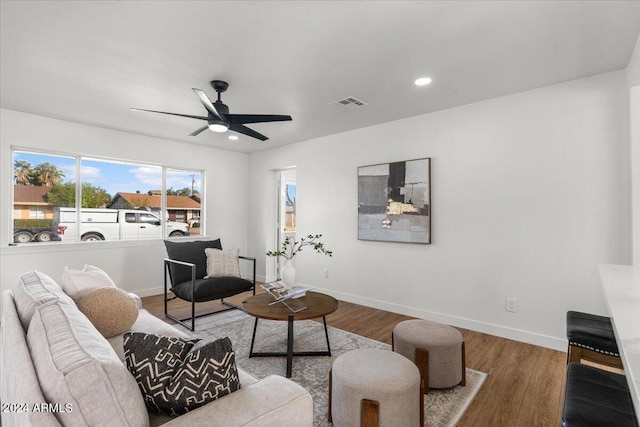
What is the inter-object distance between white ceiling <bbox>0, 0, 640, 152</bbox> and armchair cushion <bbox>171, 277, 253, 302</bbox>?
1.95m

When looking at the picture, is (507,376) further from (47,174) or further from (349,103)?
(47,174)

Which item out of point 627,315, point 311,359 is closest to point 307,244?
point 311,359

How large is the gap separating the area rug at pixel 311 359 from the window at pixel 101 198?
2065 millimetres

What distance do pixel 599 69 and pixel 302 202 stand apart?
373 centimetres

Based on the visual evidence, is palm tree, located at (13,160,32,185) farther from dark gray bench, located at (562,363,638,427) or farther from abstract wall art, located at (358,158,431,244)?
dark gray bench, located at (562,363,638,427)

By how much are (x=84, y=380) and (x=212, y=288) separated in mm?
2665

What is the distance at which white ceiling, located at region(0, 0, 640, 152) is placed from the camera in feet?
6.15

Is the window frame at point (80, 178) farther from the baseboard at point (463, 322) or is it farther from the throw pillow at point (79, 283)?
the throw pillow at point (79, 283)

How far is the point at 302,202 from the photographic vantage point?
5.07 m

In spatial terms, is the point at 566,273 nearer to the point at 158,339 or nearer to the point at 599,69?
the point at 599,69

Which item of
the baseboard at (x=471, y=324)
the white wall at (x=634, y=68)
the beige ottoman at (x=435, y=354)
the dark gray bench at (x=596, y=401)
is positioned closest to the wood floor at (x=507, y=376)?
the baseboard at (x=471, y=324)

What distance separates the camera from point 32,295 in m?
1.56

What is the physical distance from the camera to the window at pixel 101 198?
3879 millimetres

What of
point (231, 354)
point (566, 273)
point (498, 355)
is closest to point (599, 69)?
point (566, 273)
